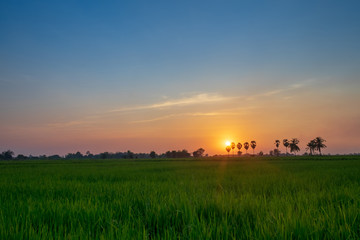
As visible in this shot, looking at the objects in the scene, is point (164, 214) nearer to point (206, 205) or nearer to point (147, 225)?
point (147, 225)

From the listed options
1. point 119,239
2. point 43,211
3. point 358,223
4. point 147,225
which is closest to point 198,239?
point 119,239

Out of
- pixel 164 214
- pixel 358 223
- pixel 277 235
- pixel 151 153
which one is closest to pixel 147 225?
pixel 164 214

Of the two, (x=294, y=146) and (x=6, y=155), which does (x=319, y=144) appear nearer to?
(x=294, y=146)

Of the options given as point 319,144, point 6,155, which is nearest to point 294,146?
point 319,144

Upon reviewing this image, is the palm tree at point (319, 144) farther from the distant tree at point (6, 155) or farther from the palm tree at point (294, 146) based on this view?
the distant tree at point (6, 155)

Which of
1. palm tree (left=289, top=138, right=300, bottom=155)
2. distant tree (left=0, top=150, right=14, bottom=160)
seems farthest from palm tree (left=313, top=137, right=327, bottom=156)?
distant tree (left=0, top=150, right=14, bottom=160)

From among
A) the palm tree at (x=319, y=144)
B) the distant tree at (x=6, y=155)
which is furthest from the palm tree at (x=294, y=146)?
the distant tree at (x=6, y=155)

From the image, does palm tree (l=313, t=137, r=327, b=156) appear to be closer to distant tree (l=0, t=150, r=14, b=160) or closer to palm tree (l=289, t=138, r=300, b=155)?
palm tree (l=289, t=138, r=300, b=155)

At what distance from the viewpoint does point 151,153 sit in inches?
7411

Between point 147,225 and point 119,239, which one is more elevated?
point 119,239

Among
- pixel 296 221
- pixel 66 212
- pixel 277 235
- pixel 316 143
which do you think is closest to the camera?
pixel 277 235

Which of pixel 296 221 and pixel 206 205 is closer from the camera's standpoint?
pixel 296 221

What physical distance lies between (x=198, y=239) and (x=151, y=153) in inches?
7456

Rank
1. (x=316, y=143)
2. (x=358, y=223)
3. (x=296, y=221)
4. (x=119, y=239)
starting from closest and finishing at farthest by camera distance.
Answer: (x=119, y=239) < (x=296, y=221) < (x=358, y=223) < (x=316, y=143)
